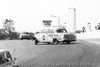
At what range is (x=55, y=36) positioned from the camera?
33.2 metres

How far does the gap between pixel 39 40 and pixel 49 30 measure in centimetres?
163

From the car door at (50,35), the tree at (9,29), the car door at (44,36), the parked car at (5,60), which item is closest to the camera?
the parked car at (5,60)

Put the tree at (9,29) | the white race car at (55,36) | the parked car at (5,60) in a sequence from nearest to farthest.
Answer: the parked car at (5,60) < the white race car at (55,36) < the tree at (9,29)

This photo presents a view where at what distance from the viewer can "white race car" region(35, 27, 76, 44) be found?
108ft

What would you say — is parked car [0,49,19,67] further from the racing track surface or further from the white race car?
the white race car

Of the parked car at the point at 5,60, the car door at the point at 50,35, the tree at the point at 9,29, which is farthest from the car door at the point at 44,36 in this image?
the tree at the point at 9,29

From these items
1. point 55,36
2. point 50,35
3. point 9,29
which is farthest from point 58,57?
point 9,29

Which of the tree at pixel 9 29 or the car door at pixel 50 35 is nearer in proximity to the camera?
the car door at pixel 50 35

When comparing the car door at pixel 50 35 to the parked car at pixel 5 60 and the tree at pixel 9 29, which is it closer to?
the parked car at pixel 5 60

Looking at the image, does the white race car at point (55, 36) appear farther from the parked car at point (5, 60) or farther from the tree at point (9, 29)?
the tree at point (9, 29)

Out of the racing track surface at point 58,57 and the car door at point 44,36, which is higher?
the car door at point 44,36

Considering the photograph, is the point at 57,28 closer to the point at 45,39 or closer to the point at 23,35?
the point at 45,39

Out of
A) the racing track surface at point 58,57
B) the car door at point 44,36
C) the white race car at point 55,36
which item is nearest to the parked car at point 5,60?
the racing track surface at point 58,57

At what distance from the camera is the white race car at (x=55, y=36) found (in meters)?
32.8
